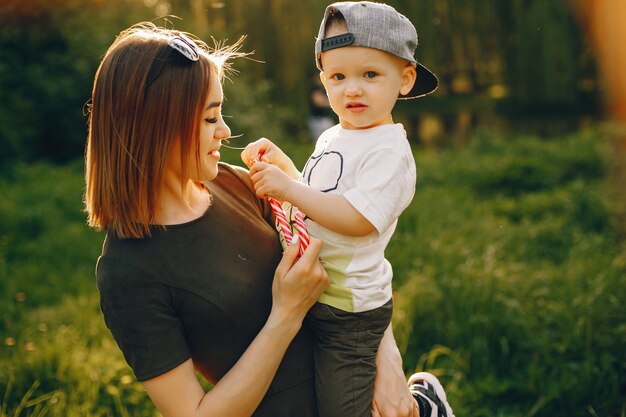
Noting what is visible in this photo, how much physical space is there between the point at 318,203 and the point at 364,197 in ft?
0.34

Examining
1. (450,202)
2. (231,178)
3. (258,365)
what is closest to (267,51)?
(450,202)

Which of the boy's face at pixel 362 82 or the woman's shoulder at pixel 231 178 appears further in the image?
the woman's shoulder at pixel 231 178

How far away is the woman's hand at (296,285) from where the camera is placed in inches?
57.2

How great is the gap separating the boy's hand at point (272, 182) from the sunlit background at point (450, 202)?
818mm

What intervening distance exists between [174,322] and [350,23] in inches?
30.6

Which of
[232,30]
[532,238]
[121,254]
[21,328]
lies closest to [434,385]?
[121,254]

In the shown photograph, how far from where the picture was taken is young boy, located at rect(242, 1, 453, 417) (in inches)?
58.2

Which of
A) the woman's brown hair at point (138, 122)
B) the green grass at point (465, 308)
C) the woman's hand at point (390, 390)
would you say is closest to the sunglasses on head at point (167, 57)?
the woman's brown hair at point (138, 122)

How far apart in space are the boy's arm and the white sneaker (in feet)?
1.78

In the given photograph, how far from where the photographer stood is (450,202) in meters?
5.64

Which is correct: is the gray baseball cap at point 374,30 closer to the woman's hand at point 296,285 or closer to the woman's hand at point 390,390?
the woman's hand at point 296,285

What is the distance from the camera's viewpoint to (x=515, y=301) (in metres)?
3.22

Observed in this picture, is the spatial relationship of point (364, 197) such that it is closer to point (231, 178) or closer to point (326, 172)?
point (326, 172)

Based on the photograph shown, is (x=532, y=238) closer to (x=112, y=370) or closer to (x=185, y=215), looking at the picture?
(x=112, y=370)
